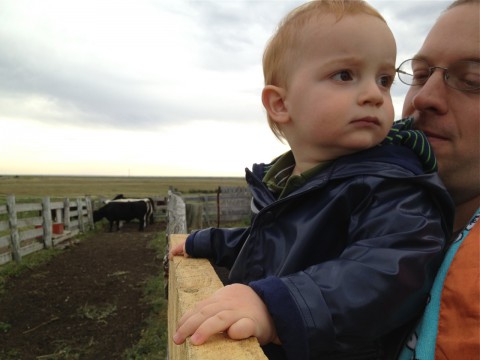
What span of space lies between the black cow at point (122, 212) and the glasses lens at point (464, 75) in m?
18.4

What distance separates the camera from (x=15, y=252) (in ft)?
34.7

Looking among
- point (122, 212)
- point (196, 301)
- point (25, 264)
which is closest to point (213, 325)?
point (196, 301)

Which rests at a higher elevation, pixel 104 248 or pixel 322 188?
pixel 322 188

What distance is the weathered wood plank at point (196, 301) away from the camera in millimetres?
761

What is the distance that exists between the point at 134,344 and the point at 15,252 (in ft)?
21.3

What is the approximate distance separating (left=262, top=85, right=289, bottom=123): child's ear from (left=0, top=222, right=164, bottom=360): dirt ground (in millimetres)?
4876

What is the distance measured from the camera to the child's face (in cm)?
135

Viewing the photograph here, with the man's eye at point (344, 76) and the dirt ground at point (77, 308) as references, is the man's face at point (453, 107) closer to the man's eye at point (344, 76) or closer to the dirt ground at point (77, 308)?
the man's eye at point (344, 76)

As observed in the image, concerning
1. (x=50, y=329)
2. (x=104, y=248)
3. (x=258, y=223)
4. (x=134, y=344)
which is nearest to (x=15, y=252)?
(x=104, y=248)

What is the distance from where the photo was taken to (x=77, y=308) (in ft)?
23.7

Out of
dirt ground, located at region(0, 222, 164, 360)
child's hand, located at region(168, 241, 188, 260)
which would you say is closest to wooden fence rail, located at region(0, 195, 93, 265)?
dirt ground, located at region(0, 222, 164, 360)

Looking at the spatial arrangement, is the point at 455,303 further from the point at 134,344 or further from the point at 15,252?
the point at 15,252

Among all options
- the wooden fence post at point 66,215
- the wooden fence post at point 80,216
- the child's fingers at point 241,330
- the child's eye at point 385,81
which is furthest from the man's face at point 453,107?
the wooden fence post at point 80,216

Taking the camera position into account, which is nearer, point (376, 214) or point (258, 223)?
point (376, 214)
